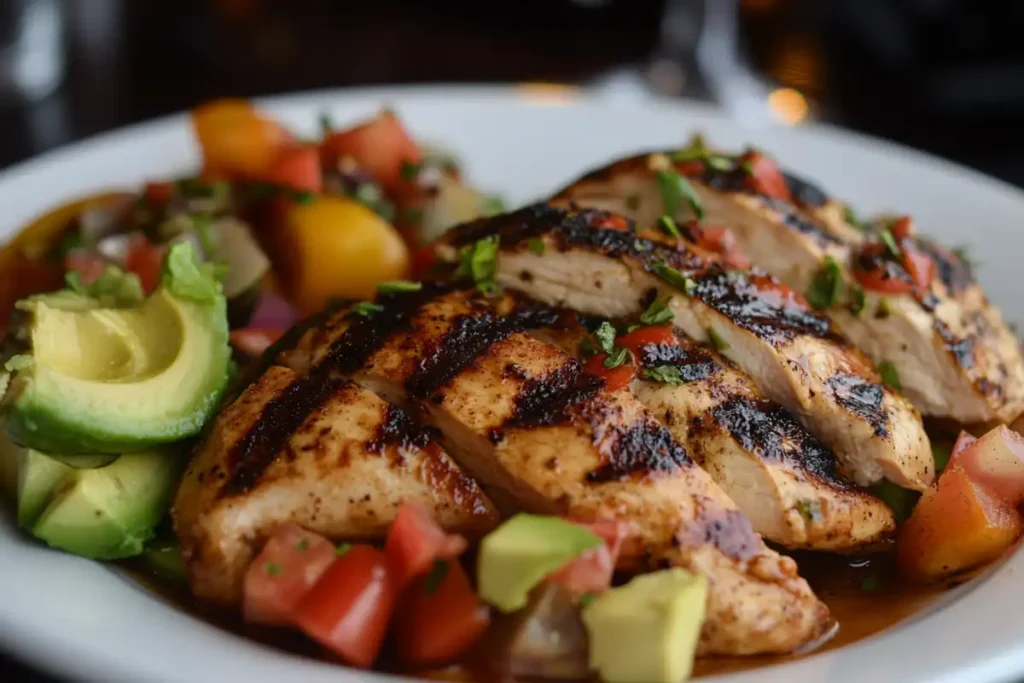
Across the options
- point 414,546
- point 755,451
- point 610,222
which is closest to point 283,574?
point 414,546

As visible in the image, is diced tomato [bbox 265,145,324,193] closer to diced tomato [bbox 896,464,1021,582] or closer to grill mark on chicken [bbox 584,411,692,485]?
grill mark on chicken [bbox 584,411,692,485]

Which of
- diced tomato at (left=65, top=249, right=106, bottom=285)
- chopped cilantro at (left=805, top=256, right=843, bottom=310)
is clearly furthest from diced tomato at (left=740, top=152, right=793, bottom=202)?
diced tomato at (left=65, top=249, right=106, bottom=285)

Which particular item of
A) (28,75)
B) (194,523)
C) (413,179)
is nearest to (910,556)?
(194,523)

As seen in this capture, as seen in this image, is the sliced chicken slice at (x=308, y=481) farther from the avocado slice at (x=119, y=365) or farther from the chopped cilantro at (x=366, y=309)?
the chopped cilantro at (x=366, y=309)

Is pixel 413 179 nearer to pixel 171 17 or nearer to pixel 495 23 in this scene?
pixel 495 23

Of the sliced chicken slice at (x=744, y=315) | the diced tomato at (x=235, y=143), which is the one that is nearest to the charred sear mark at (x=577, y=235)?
the sliced chicken slice at (x=744, y=315)

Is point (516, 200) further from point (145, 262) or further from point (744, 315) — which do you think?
point (744, 315)
